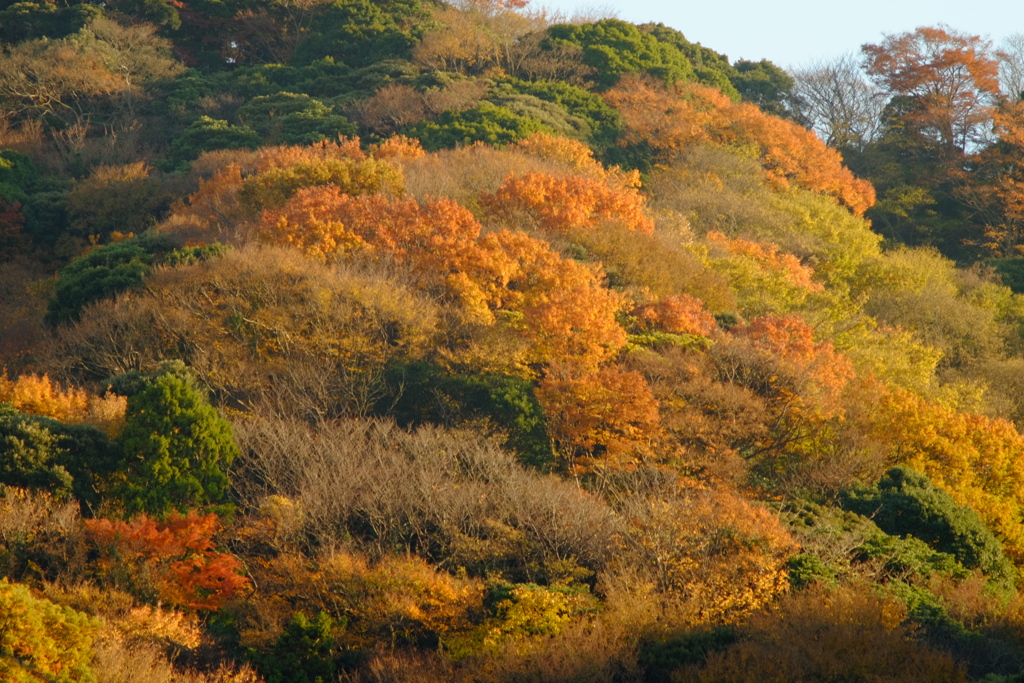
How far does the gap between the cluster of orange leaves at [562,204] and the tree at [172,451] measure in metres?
13.9

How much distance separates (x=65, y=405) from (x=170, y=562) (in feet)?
18.7

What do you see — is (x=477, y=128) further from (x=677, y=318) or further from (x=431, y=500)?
(x=431, y=500)

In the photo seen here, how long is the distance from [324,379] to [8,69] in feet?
106

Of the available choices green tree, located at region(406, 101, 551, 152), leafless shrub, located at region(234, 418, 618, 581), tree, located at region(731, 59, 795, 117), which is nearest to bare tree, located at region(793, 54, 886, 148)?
tree, located at region(731, 59, 795, 117)

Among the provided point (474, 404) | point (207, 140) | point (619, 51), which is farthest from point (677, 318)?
point (619, 51)

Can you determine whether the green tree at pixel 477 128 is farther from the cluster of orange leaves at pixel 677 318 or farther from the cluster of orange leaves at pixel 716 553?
the cluster of orange leaves at pixel 716 553

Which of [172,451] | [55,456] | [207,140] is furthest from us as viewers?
[207,140]

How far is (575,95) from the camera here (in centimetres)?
4988

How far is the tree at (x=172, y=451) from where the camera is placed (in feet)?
64.1

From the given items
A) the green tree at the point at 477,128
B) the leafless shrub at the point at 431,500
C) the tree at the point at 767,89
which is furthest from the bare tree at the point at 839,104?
the leafless shrub at the point at 431,500

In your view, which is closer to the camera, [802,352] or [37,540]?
[37,540]

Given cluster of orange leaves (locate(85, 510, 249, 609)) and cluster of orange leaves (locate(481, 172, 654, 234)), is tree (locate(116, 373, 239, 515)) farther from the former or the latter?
cluster of orange leaves (locate(481, 172, 654, 234))

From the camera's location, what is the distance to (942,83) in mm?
53906

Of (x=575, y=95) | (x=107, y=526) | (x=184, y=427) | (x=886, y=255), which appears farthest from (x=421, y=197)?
(x=886, y=255)
